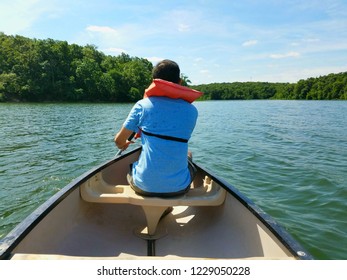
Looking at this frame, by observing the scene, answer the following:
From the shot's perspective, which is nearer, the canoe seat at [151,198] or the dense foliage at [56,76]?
the canoe seat at [151,198]

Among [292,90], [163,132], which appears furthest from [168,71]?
[292,90]

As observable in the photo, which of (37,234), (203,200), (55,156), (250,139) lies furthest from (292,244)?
(250,139)

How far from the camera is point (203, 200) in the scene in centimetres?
312

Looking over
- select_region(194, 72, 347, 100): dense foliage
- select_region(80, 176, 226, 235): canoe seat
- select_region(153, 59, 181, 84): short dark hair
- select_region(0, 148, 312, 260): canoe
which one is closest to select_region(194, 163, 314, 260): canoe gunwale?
select_region(0, 148, 312, 260): canoe

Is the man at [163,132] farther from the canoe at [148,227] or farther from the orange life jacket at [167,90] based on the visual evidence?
the canoe at [148,227]

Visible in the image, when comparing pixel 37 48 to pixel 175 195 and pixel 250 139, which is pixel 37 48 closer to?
pixel 250 139

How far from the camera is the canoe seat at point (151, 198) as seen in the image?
2930 millimetres

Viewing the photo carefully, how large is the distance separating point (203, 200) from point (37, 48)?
70.0 metres

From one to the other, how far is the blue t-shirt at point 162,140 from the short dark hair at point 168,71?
0.20 metres

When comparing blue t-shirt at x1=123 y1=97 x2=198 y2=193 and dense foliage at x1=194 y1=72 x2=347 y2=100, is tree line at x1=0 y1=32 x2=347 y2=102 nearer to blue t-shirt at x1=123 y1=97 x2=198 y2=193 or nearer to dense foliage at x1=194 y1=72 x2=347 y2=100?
dense foliage at x1=194 y1=72 x2=347 y2=100

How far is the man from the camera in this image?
2.75m

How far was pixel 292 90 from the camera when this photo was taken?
10894 centimetres

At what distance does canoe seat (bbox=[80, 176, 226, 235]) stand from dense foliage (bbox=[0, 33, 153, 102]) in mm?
53682

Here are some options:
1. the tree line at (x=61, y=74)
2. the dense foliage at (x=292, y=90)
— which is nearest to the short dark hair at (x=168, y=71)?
the tree line at (x=61, y=74)
